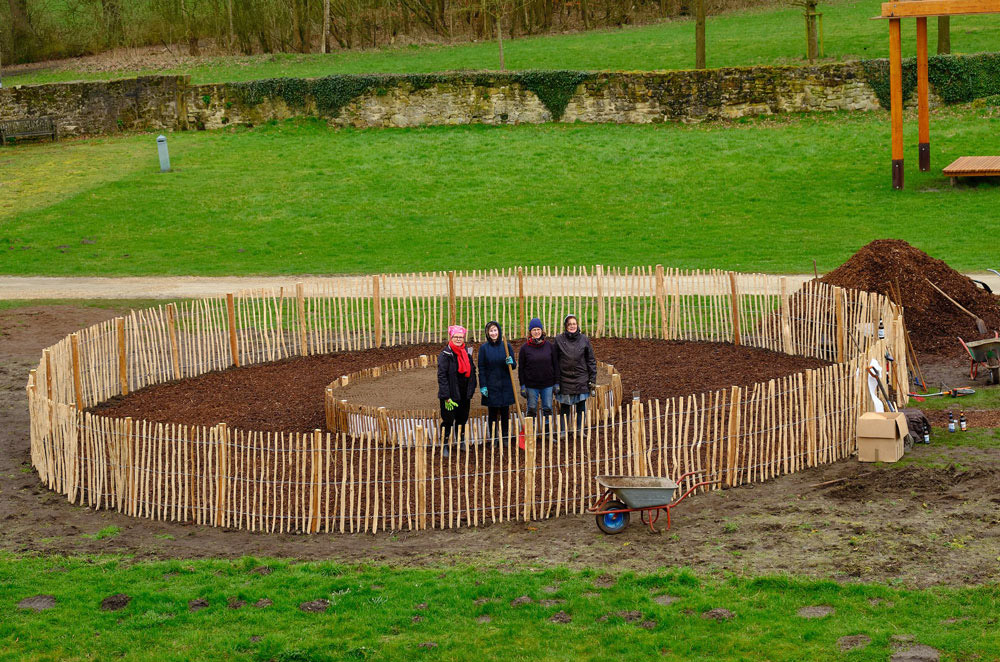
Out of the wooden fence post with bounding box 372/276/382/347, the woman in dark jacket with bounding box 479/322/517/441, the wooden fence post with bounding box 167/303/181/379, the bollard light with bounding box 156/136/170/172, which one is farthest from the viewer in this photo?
the bollard light with bounding box 156/136/170/172

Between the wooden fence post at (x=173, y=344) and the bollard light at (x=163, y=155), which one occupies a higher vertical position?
the bollard light at (x=163, y=155)

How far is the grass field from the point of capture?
2781 centimetres

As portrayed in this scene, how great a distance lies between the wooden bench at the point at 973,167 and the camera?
29.9 metres

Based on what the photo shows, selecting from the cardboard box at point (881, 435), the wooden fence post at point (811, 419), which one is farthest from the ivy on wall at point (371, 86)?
the cardboard box at point (881, 435)

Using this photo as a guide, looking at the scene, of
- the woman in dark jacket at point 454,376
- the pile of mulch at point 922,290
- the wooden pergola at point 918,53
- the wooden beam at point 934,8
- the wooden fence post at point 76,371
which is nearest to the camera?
the woman in dark jacket at point 454,376

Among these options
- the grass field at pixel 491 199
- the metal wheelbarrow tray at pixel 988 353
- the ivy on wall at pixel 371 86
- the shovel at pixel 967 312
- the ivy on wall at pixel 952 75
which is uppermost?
the ivy on wall at pixel 371 86

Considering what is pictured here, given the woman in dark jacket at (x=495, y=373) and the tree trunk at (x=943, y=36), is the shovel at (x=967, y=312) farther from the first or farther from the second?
the tree trunk at (x=943, y=36)

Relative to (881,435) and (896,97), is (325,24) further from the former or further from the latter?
(881,435)

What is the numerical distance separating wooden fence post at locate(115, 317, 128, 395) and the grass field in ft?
30.1

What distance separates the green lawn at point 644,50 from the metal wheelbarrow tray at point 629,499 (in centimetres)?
3409

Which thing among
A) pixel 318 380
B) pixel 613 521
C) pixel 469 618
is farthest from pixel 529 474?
pixel 318 380

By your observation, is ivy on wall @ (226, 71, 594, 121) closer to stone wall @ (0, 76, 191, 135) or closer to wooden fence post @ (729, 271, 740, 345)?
stone wall @ (0, 76, 191, 135)

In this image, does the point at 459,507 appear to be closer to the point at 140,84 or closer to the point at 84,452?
the point at 84,452

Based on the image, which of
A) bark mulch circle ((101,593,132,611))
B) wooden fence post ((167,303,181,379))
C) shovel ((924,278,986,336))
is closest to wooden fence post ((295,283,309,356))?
wooden fence post ((167,303,181,379))
